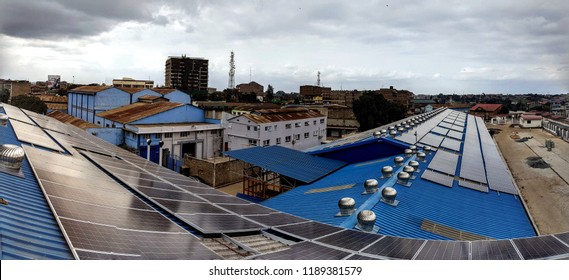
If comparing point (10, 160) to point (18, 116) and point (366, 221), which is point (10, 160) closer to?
point (366, 221)

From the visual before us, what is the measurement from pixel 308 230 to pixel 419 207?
467cm

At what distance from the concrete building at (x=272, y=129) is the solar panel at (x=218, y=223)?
76.1 ft

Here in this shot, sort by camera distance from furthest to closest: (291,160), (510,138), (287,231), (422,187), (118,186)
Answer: (510,138), (291,160), (422,187), (118,186), (287,231)

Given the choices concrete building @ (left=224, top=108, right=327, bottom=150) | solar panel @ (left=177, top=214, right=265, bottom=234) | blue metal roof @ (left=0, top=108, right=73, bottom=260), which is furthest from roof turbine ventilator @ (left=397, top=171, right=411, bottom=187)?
concrete building @ (left=224, top=108, right=327, bottom=150)

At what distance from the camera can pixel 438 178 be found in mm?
12969

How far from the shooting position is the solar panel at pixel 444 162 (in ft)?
47.1

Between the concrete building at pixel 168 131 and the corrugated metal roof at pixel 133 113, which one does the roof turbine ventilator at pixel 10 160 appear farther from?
the corrugated metal roof at pixel 133 113

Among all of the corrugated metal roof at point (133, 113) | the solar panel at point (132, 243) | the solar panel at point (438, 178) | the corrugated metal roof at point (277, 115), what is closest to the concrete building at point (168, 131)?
the corrugated metal roof at point (133, 113)

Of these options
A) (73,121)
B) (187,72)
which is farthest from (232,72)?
(73,121)

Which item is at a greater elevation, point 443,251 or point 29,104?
point 29,104

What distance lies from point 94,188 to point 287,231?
367cm
